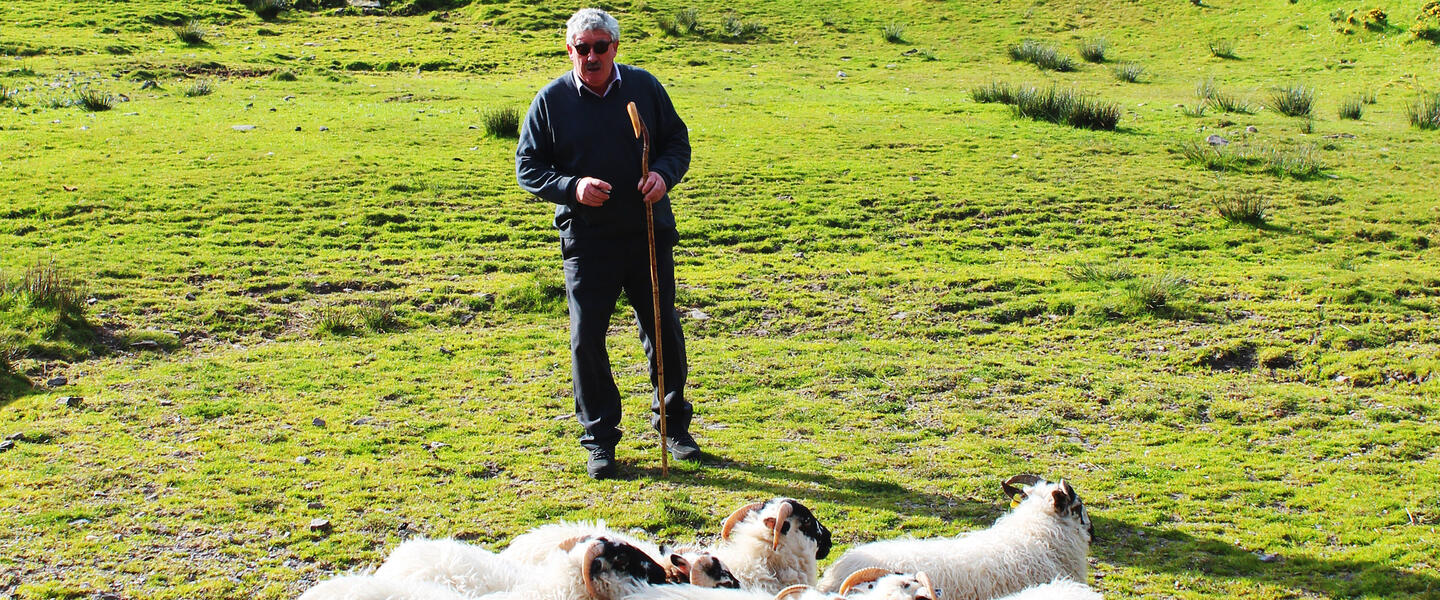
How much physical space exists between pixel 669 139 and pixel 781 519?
105 inches

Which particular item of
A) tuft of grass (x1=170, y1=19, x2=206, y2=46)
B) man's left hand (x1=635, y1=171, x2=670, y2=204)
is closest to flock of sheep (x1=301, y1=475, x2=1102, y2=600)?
man's left hand (x1=635, y1=171, x2=670, y2=204)

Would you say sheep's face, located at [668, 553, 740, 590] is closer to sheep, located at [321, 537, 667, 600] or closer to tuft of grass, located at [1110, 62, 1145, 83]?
sheep, located at [321, 537, 667, 600]

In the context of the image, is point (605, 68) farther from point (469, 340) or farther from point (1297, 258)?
point (1297, 258)

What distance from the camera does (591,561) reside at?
12.0 ft

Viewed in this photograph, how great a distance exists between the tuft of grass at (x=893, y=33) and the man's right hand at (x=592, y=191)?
857 inches

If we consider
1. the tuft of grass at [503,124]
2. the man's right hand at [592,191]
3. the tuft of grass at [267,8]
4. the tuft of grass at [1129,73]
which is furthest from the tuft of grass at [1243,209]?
the tuft of grass at [267,8]

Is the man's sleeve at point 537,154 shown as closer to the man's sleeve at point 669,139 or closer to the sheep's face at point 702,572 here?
the man's sleeve at point 669,139

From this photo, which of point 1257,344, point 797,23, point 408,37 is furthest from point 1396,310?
point 408,37

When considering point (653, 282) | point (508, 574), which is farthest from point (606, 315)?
point (508, 574)

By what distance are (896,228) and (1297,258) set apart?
13.3ft

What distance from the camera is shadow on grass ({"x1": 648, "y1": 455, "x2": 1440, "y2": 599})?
15.4 feet

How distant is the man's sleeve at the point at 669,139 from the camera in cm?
596

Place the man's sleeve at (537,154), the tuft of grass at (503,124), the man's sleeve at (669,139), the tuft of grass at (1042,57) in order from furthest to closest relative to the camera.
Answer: the tuft of grass at (1042,57) → the tuft of grass at (503,124) → the man's sleeve at (669,139) → the man's sleeve at (537,154)

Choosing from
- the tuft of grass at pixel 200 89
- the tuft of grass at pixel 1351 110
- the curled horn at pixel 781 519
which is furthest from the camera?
the tuft of grass at pixel 200 89
